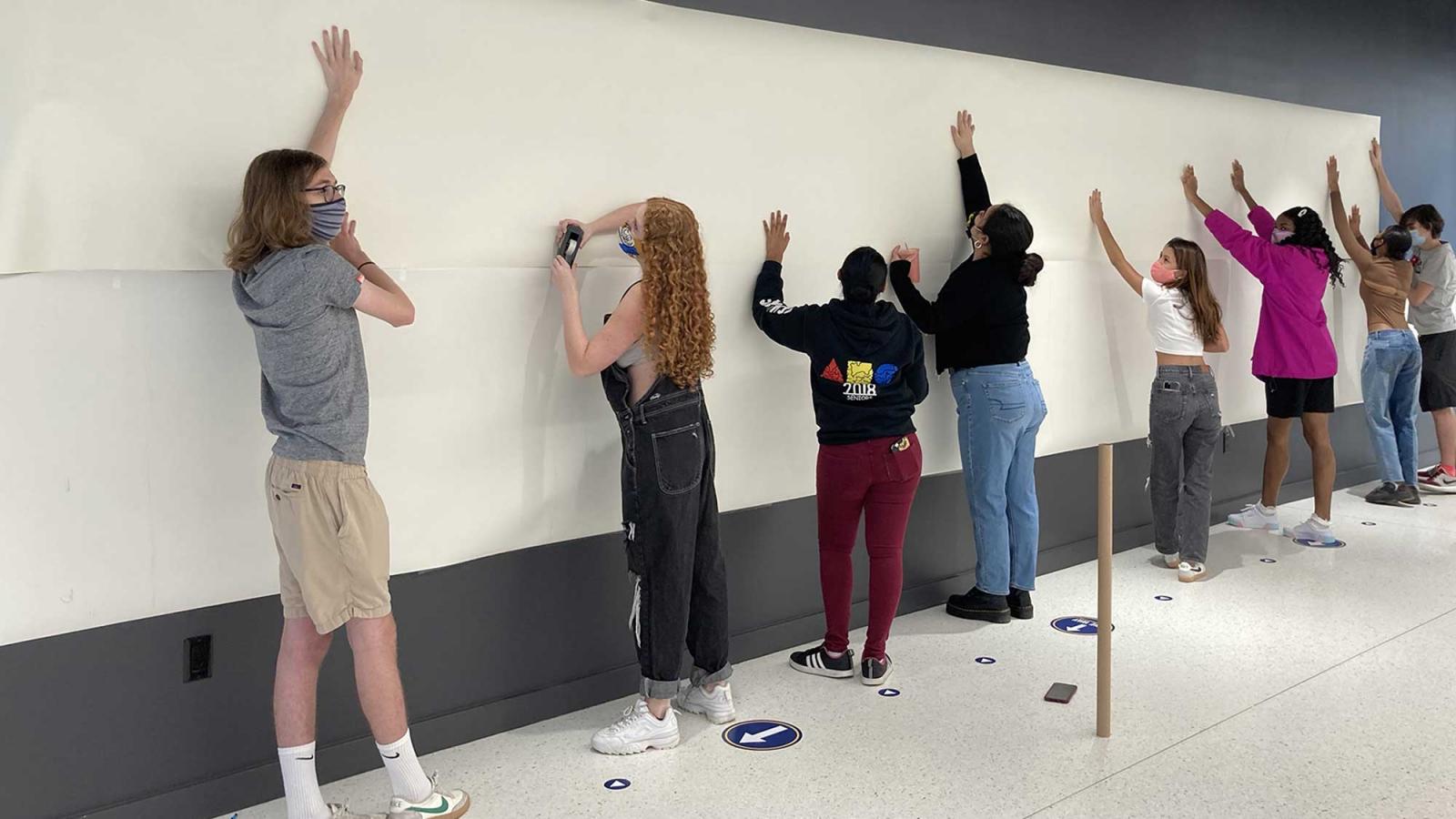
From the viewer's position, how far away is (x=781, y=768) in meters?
2.94

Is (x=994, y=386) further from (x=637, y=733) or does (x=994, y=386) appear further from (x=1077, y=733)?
(x=637, y=733)

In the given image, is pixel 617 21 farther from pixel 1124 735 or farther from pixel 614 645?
pixel 1124 735

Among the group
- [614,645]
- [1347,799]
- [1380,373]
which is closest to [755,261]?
[614,645]

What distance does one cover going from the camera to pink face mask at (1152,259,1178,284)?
4.71 meters

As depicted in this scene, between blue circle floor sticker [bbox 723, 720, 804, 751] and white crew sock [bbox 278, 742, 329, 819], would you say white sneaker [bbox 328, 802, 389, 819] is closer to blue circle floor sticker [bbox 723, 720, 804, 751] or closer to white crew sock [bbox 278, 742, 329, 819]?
white crew sock [bbox 278, 742, 329, 819]

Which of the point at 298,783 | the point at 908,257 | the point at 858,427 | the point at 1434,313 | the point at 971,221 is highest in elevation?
the point at 971,221

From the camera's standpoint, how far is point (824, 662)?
363 cm

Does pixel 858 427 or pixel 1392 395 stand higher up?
pixel 858 427

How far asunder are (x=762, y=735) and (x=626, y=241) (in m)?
1.51

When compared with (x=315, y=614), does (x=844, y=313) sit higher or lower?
higher

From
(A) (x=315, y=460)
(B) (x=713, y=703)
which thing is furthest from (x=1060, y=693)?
(A) (x=315, y=460)

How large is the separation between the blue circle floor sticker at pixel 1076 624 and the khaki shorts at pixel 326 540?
8.59 feet

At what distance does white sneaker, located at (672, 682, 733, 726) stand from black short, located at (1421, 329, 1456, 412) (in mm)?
5439

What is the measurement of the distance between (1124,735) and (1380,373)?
4166 mm
